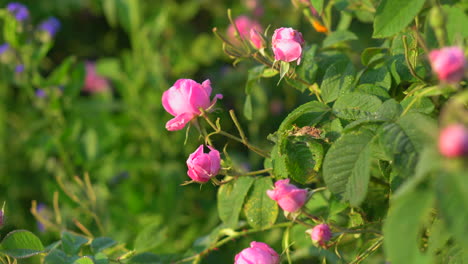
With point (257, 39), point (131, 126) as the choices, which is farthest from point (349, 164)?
point (131, 126)

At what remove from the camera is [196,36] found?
2816 mm

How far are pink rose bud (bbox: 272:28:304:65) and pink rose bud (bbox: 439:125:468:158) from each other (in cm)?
43

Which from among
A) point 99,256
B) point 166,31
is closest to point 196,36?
point 166,31

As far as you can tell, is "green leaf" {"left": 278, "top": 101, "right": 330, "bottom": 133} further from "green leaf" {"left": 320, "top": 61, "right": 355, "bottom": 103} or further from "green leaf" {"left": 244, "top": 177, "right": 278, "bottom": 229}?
"green leaf" {"left": 244, "top": 177, "right": 278, "bottom": 229}

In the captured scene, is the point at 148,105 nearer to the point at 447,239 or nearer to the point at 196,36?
the point at 196,36

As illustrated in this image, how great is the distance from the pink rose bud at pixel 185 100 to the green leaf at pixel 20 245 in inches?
12.7

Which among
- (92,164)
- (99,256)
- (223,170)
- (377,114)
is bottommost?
(92,164)

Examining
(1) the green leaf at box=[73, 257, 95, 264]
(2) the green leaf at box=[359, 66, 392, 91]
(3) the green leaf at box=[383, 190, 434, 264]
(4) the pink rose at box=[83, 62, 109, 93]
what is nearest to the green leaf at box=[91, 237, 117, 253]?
(1) the green leaf at box=[73, 257, 95, 264]

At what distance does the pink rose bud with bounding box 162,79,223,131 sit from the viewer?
3.14 ft

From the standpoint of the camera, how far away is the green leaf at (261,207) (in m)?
1.07

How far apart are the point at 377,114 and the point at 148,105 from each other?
1.50 metres

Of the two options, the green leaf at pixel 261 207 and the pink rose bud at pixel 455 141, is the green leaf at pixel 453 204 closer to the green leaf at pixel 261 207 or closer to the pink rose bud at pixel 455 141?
the pink rose bud at pixel 455 141

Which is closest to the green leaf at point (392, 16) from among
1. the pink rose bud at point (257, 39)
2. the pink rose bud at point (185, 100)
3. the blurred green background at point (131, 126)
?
the pink rose bud at point (257, 39)

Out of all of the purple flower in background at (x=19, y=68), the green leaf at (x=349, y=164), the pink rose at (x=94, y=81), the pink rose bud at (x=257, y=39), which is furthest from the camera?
the pink rose at (x=94, y=81)
